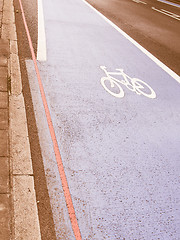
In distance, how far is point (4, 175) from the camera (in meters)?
2.95

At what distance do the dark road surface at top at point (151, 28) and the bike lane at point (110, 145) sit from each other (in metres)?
1.42

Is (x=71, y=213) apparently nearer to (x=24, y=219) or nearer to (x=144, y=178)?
(x=24, y=219)

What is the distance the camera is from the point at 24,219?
8.46 ft

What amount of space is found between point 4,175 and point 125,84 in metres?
3.73

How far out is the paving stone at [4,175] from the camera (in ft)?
9.22

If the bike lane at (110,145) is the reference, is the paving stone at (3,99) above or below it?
above

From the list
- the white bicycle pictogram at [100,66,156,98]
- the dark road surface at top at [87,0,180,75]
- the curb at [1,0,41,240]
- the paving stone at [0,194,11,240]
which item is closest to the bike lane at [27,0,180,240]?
the white bicycle pictogram at [100,66,156,98]

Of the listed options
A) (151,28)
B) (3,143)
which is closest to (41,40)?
(3,143)

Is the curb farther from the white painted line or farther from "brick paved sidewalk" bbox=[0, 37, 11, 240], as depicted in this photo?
the white painted line

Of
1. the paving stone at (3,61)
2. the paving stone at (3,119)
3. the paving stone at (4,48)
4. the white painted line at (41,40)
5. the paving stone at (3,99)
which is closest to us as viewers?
the paving stone at (3,119)

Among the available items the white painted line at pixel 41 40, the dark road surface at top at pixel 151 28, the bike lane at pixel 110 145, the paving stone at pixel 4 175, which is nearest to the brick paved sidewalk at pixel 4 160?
the paving stone at pixel 4 175

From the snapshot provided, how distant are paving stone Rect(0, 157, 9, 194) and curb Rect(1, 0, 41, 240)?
53mm

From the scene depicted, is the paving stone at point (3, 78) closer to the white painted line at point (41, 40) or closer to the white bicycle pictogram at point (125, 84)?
the white painted line at point (41, 40)

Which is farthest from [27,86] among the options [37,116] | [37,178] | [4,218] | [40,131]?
[4,218]
